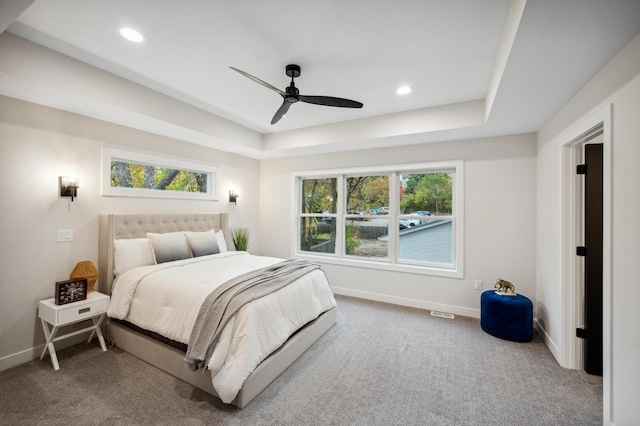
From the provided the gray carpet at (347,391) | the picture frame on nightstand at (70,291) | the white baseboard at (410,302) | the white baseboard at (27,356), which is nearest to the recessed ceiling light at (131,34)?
→ the picture frame on nightstand at (70,291)

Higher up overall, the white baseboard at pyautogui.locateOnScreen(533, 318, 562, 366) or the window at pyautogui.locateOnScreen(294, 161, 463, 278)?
the window at pyautogui.locateOnScreen(294, 161, 463, 278)

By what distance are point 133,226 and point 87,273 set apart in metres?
0.70

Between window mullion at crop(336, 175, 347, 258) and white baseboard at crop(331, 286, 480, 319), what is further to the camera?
window mullion at crop(336, 175, 347, 258)

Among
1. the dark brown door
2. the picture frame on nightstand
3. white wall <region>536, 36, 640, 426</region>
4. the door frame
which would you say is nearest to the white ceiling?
white wall <region>536, 36, 640, 426</region>

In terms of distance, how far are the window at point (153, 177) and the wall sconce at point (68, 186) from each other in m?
0.29

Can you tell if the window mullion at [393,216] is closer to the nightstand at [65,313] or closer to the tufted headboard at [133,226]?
the tufted headboard at [133,226]

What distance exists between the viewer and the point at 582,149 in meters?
2.45

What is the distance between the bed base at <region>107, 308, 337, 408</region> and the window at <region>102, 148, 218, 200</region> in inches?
63.8

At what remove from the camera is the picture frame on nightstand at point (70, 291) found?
2491mm

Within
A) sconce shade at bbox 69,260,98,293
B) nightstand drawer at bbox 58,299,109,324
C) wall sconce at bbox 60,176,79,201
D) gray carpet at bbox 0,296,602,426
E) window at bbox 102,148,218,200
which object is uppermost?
window at bbox 102,148,218,200

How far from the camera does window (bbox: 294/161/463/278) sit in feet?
13.1

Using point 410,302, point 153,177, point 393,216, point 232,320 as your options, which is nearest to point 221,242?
point 153,177

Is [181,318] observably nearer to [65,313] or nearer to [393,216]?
[65,313]

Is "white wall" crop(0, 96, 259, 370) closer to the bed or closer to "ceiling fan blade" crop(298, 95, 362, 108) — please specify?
the bed
